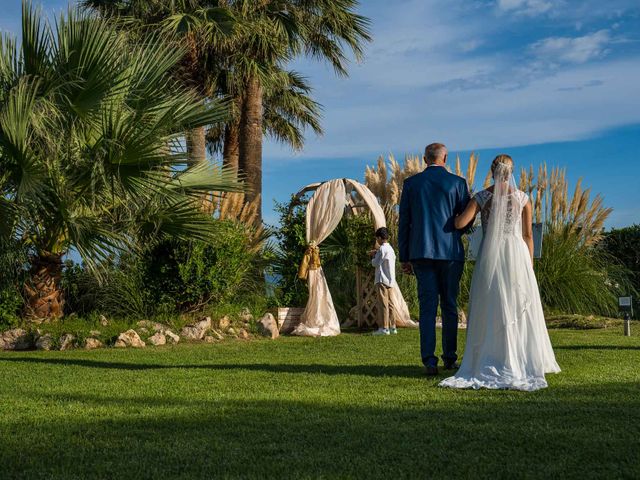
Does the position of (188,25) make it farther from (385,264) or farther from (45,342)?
(45,342)

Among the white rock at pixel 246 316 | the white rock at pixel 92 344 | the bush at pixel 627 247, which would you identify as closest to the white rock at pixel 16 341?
the white rock at pixel 92 344

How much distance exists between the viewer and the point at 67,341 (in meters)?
11.6

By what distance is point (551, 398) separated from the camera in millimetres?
5594

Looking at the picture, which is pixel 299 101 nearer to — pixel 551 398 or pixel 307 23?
pixel 307 23

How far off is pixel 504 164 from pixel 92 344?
6934mm

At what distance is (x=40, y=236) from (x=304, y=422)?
8433 millimetres

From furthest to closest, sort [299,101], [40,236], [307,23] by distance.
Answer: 1. [299,101]
2. [307,23]
3. [40,236]

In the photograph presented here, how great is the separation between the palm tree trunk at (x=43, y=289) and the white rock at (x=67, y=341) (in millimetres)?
884

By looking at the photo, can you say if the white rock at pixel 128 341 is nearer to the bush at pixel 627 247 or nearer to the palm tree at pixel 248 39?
the palm tree at pixel 248 39

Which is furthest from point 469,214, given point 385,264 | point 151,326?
point 385,264

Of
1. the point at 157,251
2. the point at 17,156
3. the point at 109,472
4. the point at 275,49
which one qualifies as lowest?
the point at 109,472

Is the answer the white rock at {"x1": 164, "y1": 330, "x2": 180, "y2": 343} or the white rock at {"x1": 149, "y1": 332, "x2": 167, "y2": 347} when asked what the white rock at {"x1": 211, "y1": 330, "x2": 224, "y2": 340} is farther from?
the white rock at {"x1": 149, "y1": 332, "x2": 167, "y2": 347}

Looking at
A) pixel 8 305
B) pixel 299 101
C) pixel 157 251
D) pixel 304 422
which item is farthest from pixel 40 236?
pixel 299 101

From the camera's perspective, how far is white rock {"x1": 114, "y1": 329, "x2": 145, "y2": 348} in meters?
11.5
